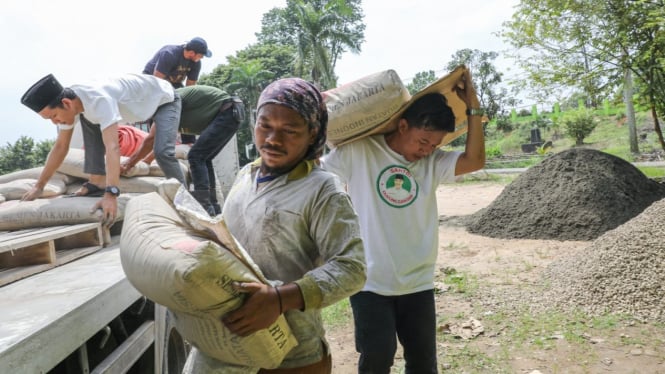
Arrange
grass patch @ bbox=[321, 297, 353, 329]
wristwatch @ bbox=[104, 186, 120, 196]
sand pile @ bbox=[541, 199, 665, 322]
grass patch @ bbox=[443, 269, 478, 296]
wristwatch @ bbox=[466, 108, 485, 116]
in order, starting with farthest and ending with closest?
1. grass patch @ bbox=[443, 269, 478, 296]
2. grass patch @ bbox=[321, 297, 353, 329]
3. sand pile @ bbox=[541, 199, 665, 322]
4. wristwatch @ bbox=[104, 186, 120, 196]
5. wristwatch @ bbox=[466, 108, 485, 116]

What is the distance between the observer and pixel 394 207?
2084 mm

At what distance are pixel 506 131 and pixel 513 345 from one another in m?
31.1

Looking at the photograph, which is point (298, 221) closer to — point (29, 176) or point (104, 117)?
point (104, 117)

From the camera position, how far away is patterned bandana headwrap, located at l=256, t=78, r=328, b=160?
1.26 metres

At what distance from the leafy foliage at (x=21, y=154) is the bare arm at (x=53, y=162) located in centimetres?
2525

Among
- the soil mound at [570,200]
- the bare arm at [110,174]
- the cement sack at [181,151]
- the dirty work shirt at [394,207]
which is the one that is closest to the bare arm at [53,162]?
the bare arm at [110,174]

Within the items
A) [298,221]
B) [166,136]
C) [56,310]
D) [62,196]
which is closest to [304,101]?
[298,221]

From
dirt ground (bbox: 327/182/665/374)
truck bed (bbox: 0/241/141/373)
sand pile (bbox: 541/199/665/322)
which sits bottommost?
dirt ground (bbox: 327/182/665/374)

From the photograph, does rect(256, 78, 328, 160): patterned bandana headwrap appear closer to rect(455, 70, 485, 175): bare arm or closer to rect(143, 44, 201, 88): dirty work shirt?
rect(455, 70, 485, 175): bare arm

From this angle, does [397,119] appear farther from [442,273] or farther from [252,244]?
[442,273]

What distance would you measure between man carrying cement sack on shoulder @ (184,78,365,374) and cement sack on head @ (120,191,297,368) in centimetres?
9

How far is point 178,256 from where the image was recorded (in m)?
0.95

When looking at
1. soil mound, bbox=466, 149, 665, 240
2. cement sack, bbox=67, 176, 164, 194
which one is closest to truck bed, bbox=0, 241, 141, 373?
cement sack, bbox=67, 176, 164, 194

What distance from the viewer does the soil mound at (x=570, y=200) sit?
22.9ft
